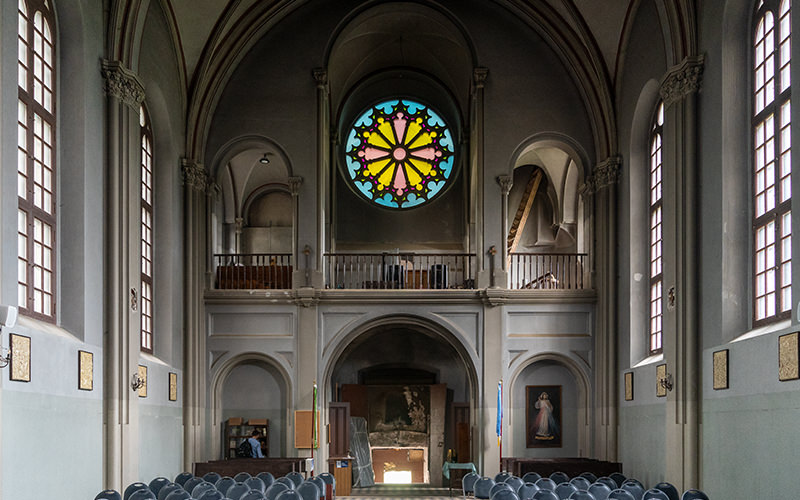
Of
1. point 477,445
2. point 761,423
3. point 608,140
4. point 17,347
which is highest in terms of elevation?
point 608,140

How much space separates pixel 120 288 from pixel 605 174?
1152 centimetres

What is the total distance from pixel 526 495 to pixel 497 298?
902 centimetres

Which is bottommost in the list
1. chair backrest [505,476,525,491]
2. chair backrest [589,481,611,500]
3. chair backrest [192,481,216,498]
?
chair backrest [505,476,525,491]

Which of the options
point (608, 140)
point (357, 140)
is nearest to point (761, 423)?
point (608, 140)

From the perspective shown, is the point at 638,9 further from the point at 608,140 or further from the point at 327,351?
the point at 327,351

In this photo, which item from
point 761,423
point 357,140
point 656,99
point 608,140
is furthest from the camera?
point 357,140

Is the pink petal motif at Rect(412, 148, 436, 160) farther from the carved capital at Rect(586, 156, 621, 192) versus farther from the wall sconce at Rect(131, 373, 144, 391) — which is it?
the wall sconce at Rect(131, 373, 144, 391)

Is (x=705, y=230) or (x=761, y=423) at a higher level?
(x=705, y=230)

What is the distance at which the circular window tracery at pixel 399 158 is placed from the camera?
2700 cm

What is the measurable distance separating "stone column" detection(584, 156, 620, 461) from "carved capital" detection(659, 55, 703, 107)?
459 cm

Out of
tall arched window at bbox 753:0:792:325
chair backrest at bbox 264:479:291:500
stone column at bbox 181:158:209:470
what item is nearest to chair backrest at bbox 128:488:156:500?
chair backrest at bbox 264:479:291:500

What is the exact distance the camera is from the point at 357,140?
27297 millimetres

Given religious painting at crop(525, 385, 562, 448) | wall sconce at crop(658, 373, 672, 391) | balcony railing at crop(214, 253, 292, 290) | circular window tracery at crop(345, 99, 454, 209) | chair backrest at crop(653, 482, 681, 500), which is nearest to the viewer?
chair backrest at crop(653, 482, 681, 500)

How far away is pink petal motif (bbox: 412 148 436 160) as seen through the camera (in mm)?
27109
